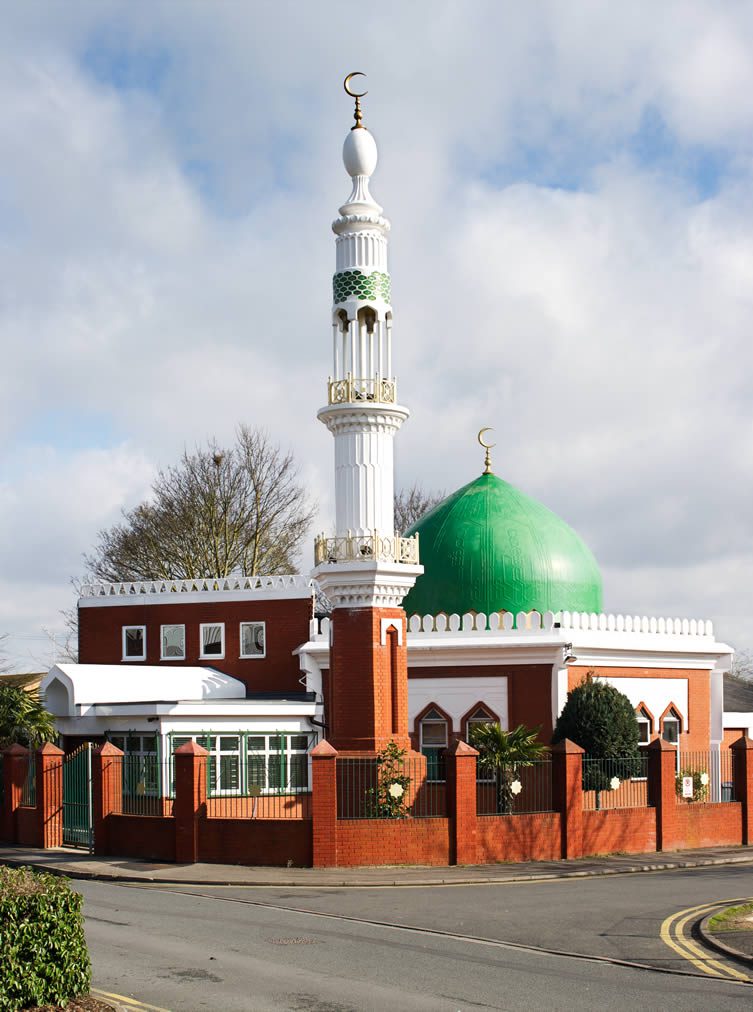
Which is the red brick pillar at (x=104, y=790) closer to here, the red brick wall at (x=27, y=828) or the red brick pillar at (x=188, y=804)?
the red brick wall at (x=27, y=828)

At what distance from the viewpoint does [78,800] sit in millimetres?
30172

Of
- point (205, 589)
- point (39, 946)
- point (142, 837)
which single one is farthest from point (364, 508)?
point (39, 946)

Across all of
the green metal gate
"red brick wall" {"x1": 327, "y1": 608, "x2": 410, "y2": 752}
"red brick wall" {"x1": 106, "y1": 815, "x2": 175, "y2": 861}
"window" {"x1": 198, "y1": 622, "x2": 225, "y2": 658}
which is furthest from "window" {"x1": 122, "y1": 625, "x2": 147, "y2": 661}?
"red brick wall" {"x1": 106, "y1": 815, "x2": 175, "y2": 861}

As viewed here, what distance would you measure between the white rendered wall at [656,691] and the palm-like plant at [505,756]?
26.6 feet

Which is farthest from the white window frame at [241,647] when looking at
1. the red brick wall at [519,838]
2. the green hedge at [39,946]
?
the green hedge at [39,946]

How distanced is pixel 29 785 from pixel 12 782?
1.49ft

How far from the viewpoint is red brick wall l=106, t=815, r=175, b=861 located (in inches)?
1065

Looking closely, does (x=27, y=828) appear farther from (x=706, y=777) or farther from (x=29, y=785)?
(x=706, y=777)

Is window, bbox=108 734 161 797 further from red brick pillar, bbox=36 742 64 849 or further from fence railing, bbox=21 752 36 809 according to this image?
fence railing, bbox=21 752 36 809

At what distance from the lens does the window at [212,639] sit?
44.6 m

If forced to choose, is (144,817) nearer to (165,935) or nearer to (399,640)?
(399,640)

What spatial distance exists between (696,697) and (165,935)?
25.2 meters

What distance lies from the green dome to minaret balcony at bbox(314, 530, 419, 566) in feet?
21.4

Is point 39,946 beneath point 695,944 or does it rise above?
above
